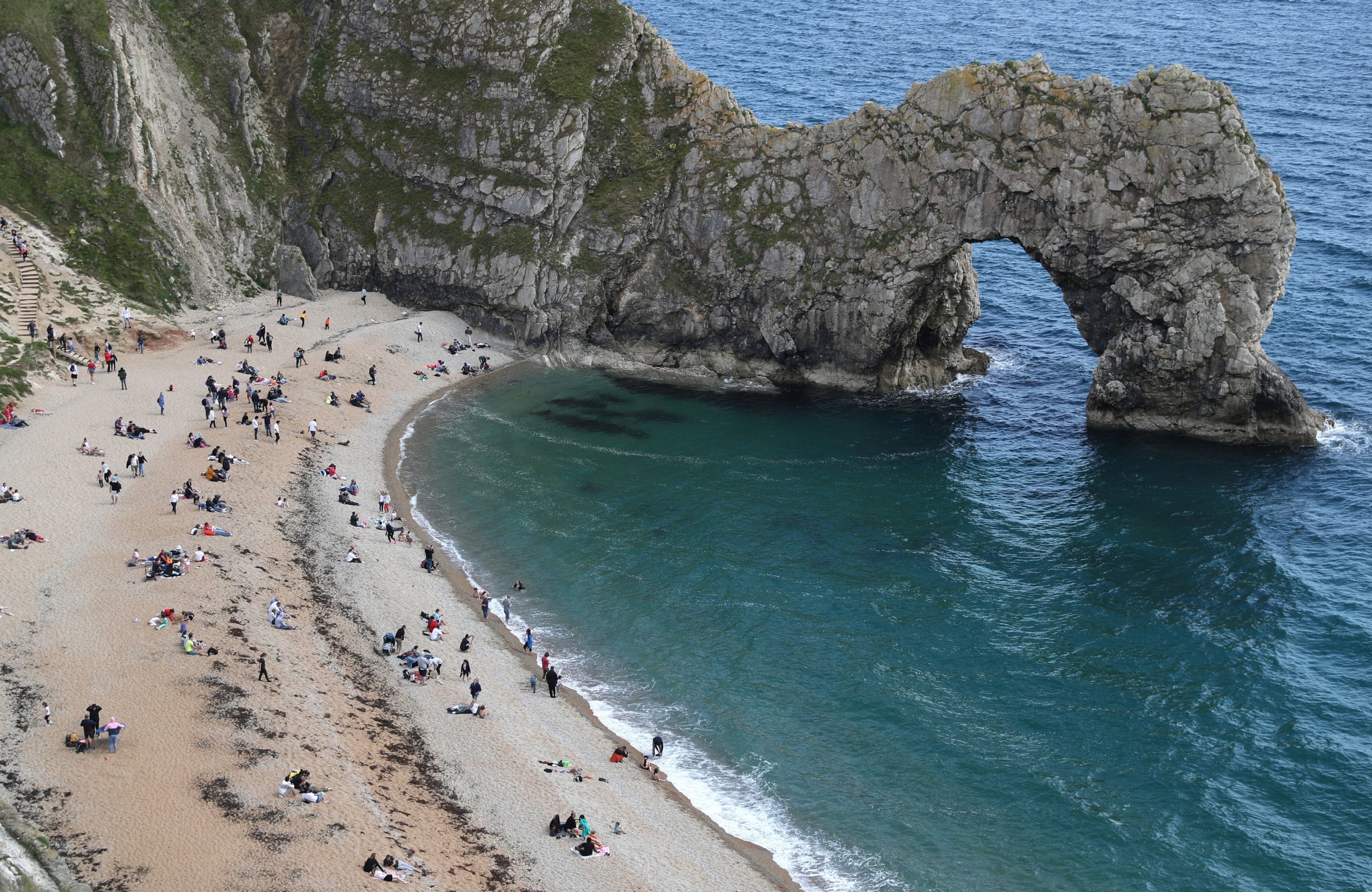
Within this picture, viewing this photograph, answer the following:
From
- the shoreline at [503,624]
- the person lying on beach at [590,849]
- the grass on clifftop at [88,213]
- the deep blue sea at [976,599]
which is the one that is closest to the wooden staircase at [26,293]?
the grass on clifftop at [88,213]

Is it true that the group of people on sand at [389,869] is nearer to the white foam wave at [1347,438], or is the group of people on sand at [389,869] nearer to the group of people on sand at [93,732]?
the group of people on sand at [93,732]

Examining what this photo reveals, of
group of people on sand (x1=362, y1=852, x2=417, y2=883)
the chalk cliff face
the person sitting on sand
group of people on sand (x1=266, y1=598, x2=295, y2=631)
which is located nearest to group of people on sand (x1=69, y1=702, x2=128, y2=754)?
the person sitting on sand

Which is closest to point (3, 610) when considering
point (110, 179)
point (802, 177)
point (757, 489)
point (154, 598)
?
point (154, 598)

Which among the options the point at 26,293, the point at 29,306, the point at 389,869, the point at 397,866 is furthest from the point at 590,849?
the point at 26,293

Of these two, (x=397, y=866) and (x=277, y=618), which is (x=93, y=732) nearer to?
(x=277, y=618)

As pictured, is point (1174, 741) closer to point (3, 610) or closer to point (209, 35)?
point (3, 610)
